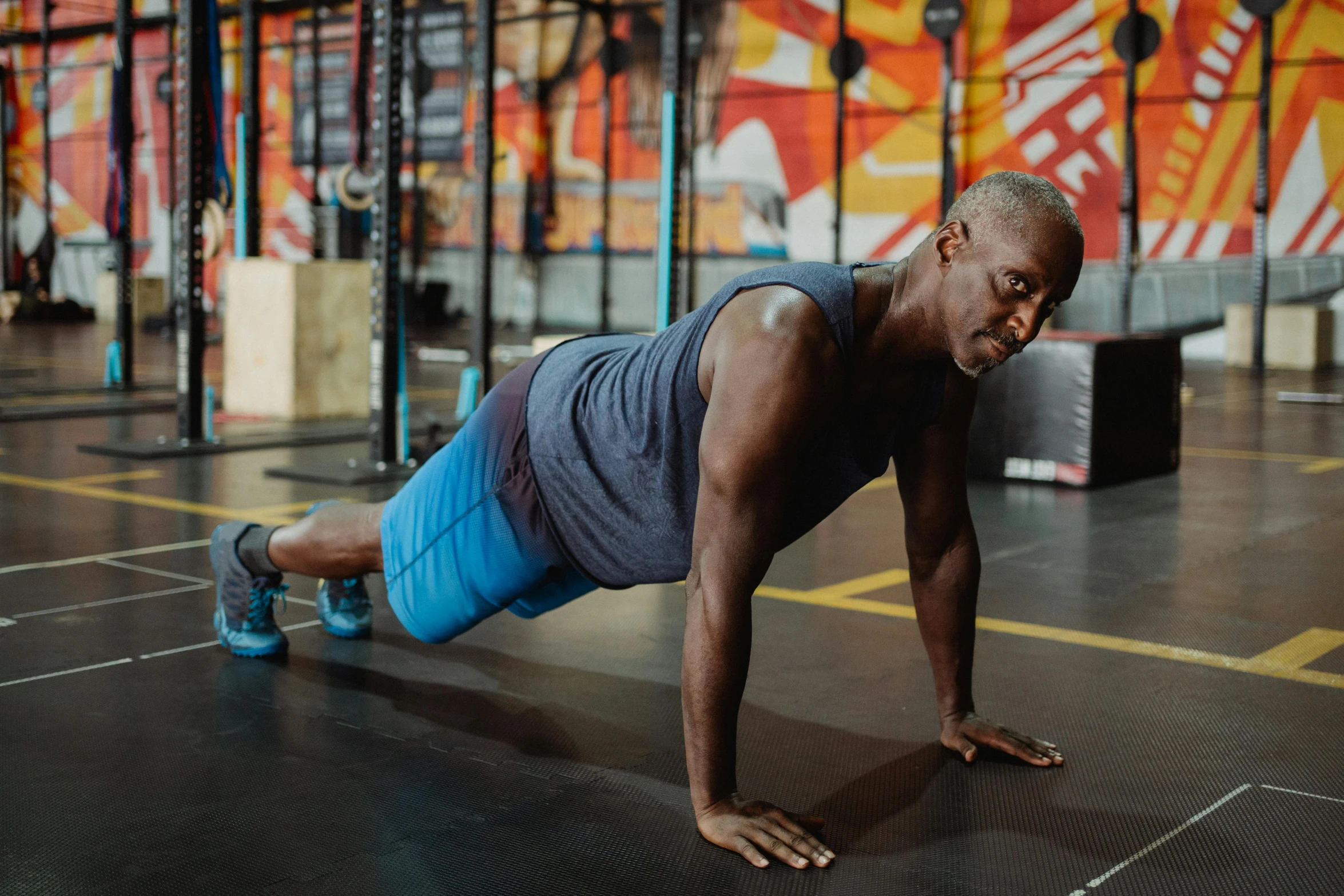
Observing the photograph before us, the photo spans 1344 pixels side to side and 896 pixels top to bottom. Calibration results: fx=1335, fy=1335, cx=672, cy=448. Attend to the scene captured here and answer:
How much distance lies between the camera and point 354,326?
25.9 feet

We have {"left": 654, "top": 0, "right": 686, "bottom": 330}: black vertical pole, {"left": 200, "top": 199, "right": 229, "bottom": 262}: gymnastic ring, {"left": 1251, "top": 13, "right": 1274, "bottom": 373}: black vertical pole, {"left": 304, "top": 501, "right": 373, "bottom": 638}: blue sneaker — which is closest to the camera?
{"left": 304, "top": 501, "right": 373, "bottom": 638}: blue sneaker

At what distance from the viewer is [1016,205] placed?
5.94ft

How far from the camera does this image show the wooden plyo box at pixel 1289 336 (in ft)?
39.8

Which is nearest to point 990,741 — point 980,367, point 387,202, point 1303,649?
point 980,367

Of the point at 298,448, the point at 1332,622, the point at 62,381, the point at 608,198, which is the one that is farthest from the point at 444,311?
the point at 1332,622

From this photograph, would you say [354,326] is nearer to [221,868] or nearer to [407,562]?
[407,562]

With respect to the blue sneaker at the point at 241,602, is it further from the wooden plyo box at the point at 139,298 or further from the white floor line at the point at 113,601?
the wooden plyo box at the point at 139,298

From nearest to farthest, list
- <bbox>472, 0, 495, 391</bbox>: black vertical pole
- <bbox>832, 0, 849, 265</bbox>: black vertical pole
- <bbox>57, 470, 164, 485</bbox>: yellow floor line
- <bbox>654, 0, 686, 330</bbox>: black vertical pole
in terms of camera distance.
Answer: <bbox>57, 470, 164, 485</bbox>: yellow floor line < <bbox>654, 0, 686, 330</bbox>: black vertical pole < <bbox>472, 0, 495, 391</bbox>: black vertical pole < <bbox>832, 0, 849, 265</bbox>: black vertical pole

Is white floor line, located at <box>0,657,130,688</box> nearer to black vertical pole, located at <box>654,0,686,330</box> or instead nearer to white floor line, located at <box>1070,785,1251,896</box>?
white floor line, located at <box>1070,785,1251,896</box>

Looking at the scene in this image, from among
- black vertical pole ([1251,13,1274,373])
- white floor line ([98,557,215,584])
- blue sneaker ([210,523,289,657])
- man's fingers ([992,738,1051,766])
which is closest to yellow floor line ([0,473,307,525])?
white floor line ([98,557,215,584])

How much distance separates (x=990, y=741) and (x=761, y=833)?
60 centimetres

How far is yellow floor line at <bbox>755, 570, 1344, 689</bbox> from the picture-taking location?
9.57ft

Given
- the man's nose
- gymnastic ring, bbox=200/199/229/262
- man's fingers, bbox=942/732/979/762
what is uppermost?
gymnastic ring, bbox=200/199/229/262

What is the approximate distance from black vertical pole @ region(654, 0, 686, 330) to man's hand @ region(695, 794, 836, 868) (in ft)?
14.3
